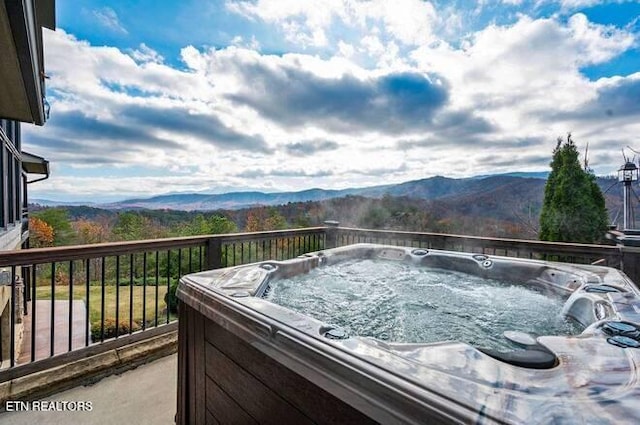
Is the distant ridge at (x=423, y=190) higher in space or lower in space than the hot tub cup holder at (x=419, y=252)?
higher

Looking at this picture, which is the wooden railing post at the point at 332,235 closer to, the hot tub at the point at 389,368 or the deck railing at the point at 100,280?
A: the deck railing at the point at 100,280

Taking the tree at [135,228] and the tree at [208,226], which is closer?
the tree at [208,226]

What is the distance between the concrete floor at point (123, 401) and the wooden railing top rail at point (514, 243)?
9.00 feet

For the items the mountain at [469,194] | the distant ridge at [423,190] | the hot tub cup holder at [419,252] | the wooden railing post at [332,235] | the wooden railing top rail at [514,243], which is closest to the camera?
the wooden railing top rail at [514,243]

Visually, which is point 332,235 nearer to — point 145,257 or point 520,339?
point 145,257

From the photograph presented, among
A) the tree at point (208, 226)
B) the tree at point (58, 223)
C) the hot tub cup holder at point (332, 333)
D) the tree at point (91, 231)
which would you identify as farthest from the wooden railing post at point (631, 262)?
the tree at point (58, 223)

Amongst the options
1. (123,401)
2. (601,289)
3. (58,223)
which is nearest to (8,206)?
(123,401)

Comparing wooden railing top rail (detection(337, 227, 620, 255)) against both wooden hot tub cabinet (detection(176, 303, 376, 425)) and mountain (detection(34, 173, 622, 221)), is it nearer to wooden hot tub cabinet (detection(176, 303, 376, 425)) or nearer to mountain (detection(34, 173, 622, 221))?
wooden hot tub cabinet (detection(176, 303, 376, 425))

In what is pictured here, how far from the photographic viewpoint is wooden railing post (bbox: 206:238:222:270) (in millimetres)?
2969

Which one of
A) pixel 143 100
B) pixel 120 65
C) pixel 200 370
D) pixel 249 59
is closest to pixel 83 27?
pixel 120 65

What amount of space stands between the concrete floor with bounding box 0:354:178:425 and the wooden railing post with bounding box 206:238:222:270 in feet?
3.19

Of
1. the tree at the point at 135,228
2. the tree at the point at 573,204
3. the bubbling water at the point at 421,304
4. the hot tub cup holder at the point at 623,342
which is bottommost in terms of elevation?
the tree at the point at 135,228

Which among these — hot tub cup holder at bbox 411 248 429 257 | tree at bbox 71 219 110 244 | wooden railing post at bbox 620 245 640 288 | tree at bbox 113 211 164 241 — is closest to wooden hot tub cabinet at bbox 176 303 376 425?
hot tub cup holder at bbox 411 248 429 257

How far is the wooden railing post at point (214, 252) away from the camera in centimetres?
297
